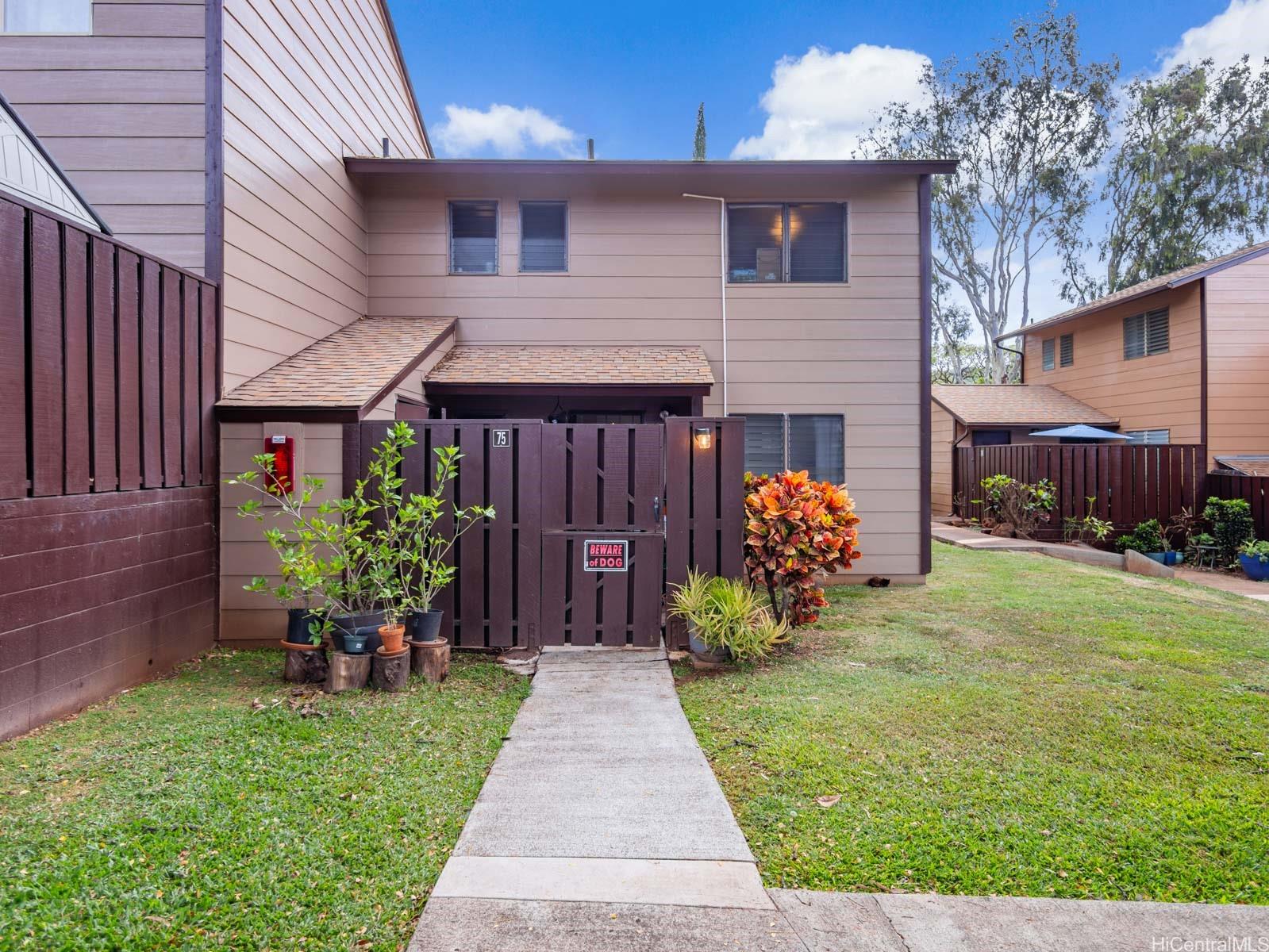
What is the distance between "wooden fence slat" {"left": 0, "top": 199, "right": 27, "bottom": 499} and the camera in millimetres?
3359

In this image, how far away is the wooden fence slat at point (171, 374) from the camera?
14.8 feet

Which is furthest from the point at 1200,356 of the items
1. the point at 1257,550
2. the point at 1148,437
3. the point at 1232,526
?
the point at 1257,550

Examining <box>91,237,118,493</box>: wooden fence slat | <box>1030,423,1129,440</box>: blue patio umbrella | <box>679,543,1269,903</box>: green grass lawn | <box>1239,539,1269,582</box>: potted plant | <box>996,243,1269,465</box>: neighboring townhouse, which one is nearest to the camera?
<box>679,543,1269,903</box>: green grass lawn

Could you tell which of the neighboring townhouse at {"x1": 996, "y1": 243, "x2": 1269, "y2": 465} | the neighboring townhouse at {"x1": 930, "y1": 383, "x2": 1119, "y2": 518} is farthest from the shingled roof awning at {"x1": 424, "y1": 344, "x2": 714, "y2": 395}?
the neighboring townhouse at {"x1": 996, "y1": 243, "x2": 1269, "y2": 465}

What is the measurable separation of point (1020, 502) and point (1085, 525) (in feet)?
3.43

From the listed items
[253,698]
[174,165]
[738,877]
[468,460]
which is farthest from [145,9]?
→ [738,877]

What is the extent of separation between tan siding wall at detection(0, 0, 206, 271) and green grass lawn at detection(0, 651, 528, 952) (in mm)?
3640

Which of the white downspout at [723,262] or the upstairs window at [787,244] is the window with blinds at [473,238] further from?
the upstairs window at [787,244]

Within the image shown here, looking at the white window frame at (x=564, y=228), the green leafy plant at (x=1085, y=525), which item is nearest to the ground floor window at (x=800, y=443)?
the white window frame at (x=564, y=228)

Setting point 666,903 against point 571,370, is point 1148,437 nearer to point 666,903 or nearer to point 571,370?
point 571,370

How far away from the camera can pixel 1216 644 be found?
5.20 metres

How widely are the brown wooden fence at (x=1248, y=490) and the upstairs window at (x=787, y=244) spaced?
25.3 feet

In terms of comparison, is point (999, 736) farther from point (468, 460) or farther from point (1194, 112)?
point (1194, 112)

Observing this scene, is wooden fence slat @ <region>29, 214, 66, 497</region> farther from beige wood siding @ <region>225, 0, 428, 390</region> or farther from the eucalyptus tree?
the eucalyptus tree
